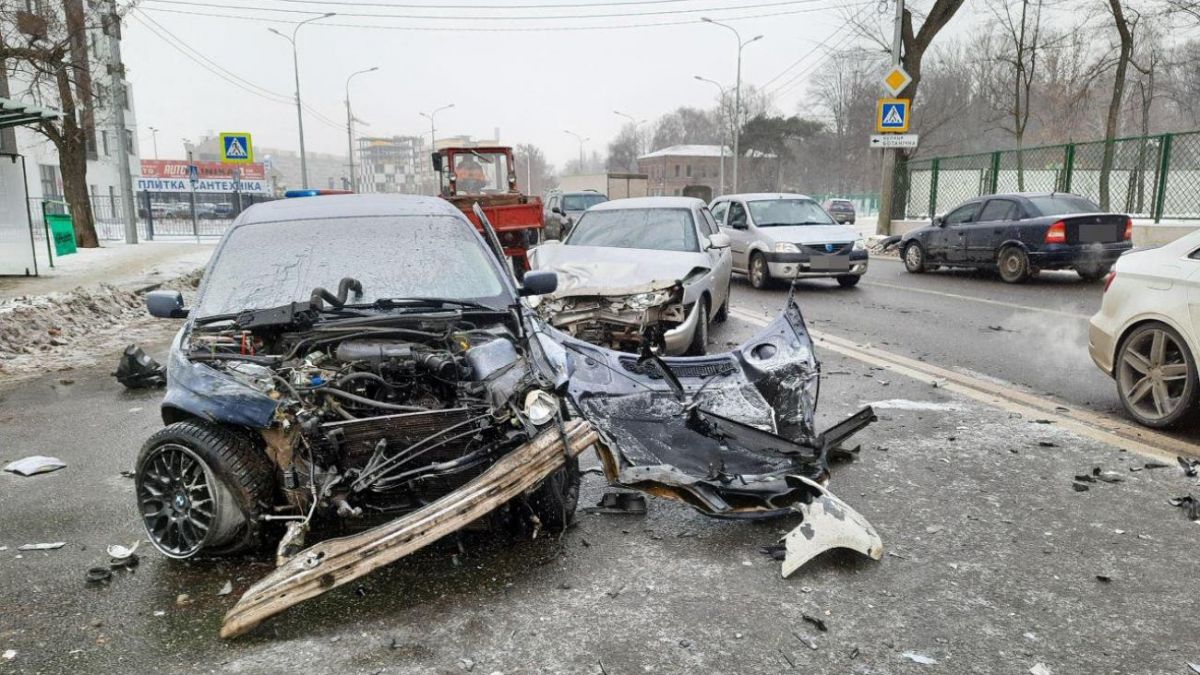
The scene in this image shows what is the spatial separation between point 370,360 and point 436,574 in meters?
1.00

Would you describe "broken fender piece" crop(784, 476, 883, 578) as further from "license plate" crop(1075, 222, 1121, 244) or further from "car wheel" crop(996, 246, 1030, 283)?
"license plate" crop(1075, 222, 1121, 244)

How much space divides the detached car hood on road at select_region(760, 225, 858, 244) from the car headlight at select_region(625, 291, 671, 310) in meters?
6.62

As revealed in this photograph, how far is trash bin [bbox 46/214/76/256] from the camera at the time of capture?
17.1 meters

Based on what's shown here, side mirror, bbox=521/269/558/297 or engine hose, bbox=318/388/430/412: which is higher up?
side mirror, bbox=521/269/558/297

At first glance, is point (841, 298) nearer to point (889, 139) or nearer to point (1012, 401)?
point (1012, 401)

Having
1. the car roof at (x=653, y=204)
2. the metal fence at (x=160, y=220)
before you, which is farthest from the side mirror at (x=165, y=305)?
the metal fence at (x=160, y=220)

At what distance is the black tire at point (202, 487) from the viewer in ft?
11.0

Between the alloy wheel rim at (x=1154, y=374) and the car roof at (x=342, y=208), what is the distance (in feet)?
15.4

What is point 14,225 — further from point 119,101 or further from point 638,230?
point 638,230

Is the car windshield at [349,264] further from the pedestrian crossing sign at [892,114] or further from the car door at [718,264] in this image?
the pedestrian crossing sign at [892,114]

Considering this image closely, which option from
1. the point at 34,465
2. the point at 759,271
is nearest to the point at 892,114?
the point at 759,271

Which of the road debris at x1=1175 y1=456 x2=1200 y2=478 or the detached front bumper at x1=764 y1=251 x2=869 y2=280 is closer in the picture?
the road debris at x1=1175 y1=456 x2=1200 y2=478

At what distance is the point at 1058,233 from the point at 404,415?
515 inches

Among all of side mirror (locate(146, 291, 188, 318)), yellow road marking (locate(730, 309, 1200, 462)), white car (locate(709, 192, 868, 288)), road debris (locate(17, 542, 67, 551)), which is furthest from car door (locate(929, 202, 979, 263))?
road debris (locate(17, 542, 67, 551))
